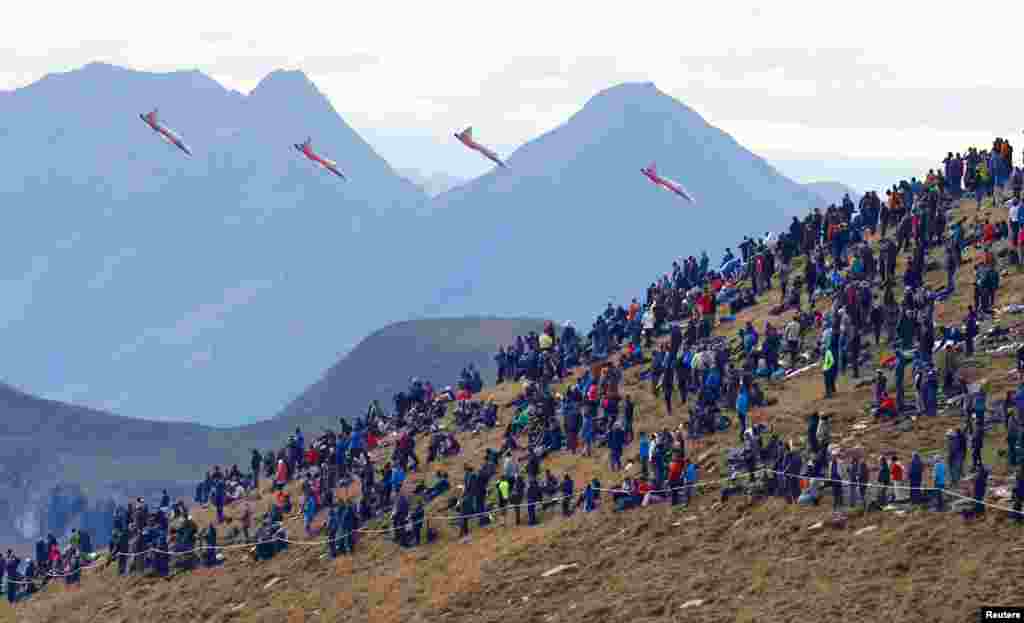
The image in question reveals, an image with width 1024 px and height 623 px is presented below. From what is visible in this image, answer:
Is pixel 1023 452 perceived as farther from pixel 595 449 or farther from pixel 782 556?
pixel 595 449

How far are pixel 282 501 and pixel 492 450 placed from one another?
8689 mm

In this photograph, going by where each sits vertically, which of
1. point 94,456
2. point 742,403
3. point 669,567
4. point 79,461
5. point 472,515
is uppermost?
point 742,403

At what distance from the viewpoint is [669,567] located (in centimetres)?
4172

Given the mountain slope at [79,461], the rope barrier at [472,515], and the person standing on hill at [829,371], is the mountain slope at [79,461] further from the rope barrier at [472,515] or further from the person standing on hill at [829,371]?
the person standing on hill at [829,371]

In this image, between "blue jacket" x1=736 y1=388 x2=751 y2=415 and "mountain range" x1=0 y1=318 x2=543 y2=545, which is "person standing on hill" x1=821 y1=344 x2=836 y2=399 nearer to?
"blue jacket" x1=736 y1=388 x2=751 y2=415

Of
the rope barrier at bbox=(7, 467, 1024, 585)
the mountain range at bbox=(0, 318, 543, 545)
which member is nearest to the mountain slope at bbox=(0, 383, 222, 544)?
the mountain range at bbox=(0, 318, 543, 545)

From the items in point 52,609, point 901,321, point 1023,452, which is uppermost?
point 901,321

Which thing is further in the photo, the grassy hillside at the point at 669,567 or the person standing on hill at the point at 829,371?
the person standing on hill at the point at 829,371

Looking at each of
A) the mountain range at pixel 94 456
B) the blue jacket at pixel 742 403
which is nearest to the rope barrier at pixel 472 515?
the blue jacket at pixel 742 403

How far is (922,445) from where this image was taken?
4262 centimetres

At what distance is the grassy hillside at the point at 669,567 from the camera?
36062mm

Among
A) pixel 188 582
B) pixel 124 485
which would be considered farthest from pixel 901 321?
pixel 124 485

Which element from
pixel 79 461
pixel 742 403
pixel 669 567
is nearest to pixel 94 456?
pixel 79 461

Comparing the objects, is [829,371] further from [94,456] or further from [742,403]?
[94,456]
